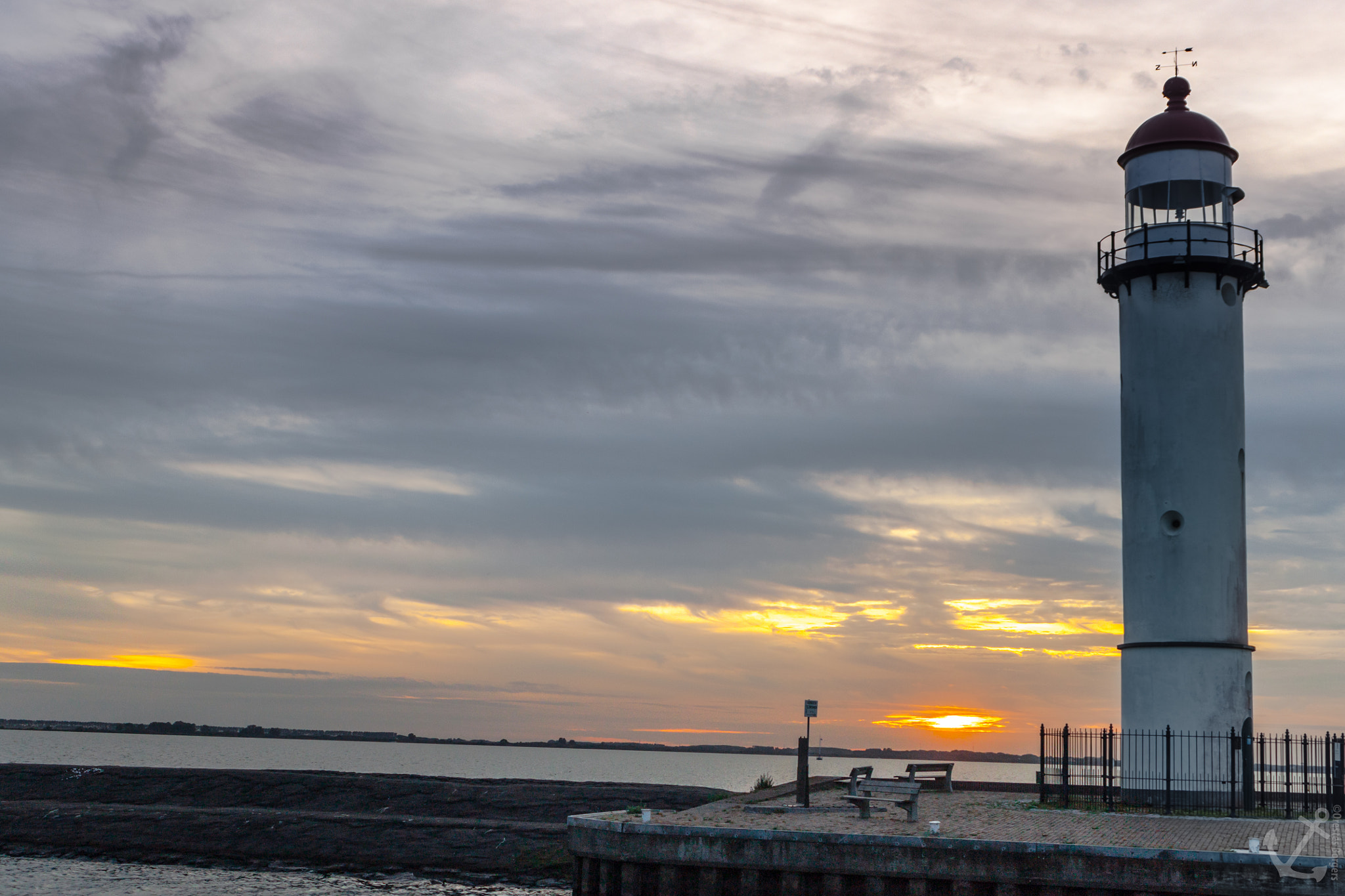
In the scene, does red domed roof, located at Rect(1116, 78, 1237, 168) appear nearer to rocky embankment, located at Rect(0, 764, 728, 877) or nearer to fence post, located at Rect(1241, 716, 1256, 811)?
fence post, located at Rect(1241, 716, 1256, 811)

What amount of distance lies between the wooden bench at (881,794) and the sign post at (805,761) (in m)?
0.99

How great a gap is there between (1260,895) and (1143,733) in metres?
11.1

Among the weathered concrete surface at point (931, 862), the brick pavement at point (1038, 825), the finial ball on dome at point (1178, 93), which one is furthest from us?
the finial ball on dome at point (1178, 93)

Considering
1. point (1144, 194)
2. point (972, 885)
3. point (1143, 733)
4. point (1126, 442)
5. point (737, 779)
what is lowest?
point (737, 779)

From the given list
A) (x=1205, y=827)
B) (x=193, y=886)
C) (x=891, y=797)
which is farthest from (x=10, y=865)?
(x=1205, y=827)

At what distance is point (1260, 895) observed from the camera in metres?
16.6

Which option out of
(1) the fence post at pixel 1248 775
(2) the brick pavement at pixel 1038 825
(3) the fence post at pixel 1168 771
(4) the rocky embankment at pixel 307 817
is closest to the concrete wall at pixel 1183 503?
(3) the fence post at pixel 1168 771

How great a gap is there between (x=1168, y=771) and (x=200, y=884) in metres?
27.1

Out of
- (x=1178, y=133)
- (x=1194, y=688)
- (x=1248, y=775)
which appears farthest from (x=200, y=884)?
(x=1178, y=133)

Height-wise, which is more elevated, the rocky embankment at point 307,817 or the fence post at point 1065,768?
the fence post at point 1065,768

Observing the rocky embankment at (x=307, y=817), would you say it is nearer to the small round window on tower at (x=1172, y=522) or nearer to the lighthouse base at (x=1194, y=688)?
the lighthouse base at (x=1194, y=688)

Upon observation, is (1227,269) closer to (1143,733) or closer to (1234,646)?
(1234,646)

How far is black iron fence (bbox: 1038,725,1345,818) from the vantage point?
25.2 meters

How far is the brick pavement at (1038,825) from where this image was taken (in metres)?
18.9
